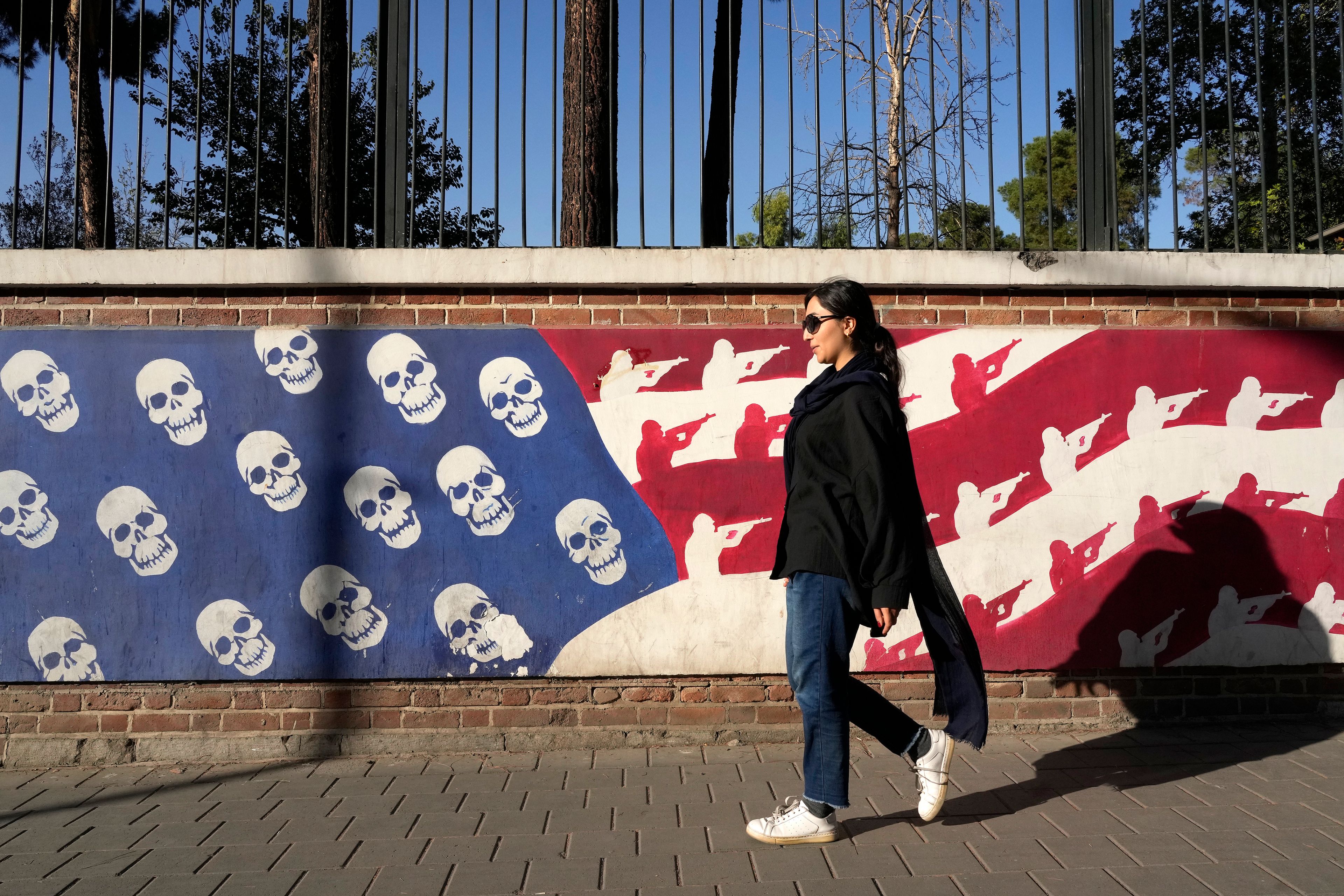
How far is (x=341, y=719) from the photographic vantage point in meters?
4.43

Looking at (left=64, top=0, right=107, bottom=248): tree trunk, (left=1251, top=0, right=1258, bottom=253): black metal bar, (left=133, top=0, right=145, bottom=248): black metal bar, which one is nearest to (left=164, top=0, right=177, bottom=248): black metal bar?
(left=133, top=0, right=145, bottom=248): black metal bar

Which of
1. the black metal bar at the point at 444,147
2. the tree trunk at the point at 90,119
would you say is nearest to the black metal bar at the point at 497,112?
the black metal bar at the point at 444,147

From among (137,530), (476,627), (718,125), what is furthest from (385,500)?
(718,125)

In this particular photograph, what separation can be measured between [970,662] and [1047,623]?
4.06ft

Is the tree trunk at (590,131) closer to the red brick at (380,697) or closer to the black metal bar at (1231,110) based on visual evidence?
the red brick at (380,697)

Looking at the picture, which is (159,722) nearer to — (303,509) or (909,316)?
(303,509)

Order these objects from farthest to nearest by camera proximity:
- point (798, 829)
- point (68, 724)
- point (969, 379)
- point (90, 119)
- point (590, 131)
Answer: point (90, 119)
point (590, 131)
point (969, 379)
point (68, 724)
point (798, 829)

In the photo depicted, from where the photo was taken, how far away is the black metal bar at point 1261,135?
15.3ft

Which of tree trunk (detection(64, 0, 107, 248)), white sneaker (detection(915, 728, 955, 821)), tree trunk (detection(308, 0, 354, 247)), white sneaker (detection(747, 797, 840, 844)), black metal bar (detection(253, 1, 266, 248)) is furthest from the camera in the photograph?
tree trunk (detection(64, 0, 107, 248))

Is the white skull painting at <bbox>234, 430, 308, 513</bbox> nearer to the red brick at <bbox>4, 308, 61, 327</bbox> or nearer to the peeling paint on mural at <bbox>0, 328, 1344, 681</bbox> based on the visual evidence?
the peeling paint on mural at <bbox>0, 328, 1344, 681</bbox>

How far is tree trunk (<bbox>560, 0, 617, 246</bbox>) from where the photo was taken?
5.62 metres

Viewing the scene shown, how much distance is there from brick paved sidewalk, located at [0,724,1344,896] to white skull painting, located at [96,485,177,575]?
0.89 m

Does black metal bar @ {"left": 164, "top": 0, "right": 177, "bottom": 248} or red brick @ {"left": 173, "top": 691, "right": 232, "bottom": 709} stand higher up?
black metal bar @ {"left": 164, "top": 0, "right": 177, "bottom": 248}

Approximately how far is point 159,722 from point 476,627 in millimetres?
1446
